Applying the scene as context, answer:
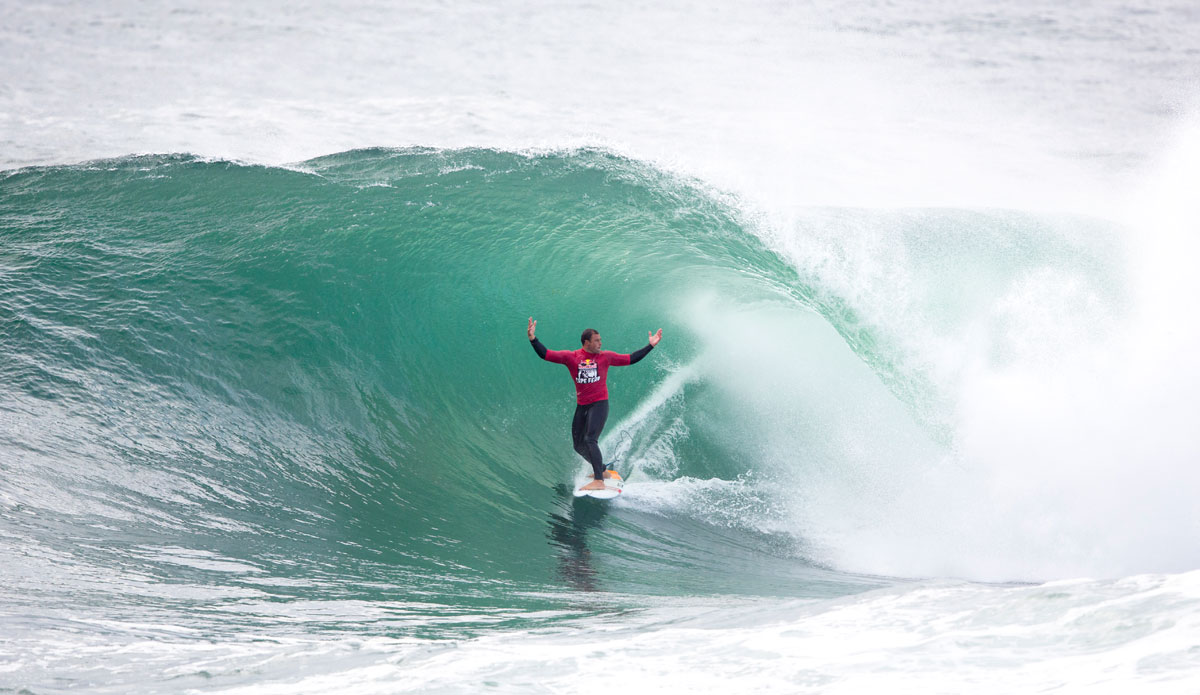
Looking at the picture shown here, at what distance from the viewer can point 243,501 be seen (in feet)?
19.6

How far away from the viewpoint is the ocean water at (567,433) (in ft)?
11.3

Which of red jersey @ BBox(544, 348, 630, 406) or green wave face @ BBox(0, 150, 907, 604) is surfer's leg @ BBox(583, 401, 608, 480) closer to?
red jersey @ BBox(544, 348, 630, 406)

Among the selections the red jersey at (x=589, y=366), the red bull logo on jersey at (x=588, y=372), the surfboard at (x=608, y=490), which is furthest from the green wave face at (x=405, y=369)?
the red bull logo on jersey at (x=588, y=372)

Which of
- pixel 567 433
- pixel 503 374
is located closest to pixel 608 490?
pixel 567 433

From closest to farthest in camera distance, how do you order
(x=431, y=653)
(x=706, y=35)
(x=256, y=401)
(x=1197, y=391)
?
(x=431, y=653)
(x=1197, y=391)
(x=256, y=401)
(x=706, y=35)

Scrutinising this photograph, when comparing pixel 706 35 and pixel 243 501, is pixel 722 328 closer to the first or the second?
pixel 243 501

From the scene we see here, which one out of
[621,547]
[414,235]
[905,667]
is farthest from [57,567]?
[414,235]

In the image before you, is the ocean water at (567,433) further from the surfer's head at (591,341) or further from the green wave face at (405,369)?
the surfer's head at (591,341)

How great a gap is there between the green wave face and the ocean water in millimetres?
39

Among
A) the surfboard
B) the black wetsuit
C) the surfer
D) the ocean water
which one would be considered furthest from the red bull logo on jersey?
the ocean water

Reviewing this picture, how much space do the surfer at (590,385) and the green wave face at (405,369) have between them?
1.48 feet

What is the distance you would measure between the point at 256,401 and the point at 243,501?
4.72 ft

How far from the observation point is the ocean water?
136 inches

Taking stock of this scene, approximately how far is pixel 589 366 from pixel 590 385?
0.16 m
